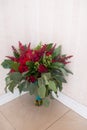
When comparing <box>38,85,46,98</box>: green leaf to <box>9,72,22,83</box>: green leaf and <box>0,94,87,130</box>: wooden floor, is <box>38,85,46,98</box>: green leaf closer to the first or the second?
<box>9,72,22,83</box>: green leaf

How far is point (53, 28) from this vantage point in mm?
1189

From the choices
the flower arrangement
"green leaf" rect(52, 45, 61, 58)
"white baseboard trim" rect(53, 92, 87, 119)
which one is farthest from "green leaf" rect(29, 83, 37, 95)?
"white baseboard trim" rect(53, 92, 87, 119)

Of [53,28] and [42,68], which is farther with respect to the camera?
[53,28]

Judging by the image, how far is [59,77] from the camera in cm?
110

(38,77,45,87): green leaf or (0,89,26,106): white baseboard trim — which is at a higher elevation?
(38,77,45,87): green leaf

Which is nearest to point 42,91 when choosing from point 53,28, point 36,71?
point 36,71

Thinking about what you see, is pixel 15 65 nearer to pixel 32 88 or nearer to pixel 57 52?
pixel 32 88

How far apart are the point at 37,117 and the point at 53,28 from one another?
72 cm

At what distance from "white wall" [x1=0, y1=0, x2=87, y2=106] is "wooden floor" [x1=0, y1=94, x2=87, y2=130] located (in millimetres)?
148

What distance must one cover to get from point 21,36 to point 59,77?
0.49 metres

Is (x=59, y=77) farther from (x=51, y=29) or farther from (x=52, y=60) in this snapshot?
(x=51, y=29)

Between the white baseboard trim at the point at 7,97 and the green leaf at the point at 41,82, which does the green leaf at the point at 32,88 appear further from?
the white baseboard trim at the point at 7,97

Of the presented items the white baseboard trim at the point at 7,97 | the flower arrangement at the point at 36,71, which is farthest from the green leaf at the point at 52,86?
the white baseboard trim at the point at 7,97

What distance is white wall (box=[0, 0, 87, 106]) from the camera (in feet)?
3.40
